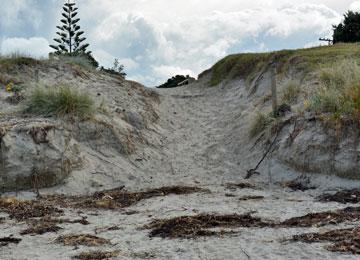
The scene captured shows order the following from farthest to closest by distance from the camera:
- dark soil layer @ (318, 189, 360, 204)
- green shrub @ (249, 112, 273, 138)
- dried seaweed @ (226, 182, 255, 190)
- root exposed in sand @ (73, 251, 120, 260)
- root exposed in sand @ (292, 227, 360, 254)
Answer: green shrub @ (249, 112, 273, 138) < dried seaweed @ (226, 182, 255, 190) < dark soil layer @ (318, 189, 360, 204) < root exposed in sand @ (73, 251, 120, 260) < root exposed in sand @ (292, 227, 360, 254)

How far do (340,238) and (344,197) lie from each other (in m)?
3.11

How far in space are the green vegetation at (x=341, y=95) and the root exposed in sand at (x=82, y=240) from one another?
19.8 feet

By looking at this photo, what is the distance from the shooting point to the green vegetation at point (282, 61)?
16.1m

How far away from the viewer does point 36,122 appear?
11.0 m

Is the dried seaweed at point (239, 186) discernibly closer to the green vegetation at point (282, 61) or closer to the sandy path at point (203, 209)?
the sandy path at point (203, 209)

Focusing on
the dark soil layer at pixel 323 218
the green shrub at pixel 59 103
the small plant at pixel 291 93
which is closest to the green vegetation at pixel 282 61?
the small plant at pixel 291 93

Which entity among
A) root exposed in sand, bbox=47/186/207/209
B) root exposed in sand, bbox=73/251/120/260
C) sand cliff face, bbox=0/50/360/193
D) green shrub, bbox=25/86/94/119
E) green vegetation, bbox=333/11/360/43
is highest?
green vegetation, bbox=333/11/360/43

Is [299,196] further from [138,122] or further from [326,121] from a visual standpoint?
[138,122]

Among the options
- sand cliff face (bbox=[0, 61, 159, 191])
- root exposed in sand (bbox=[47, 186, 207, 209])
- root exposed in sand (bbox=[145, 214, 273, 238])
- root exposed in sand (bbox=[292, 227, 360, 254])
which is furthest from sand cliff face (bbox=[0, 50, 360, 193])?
root exposed in sand (bbox=[292, 227, 360, 254])

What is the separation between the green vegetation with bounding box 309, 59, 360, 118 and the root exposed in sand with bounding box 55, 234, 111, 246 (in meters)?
6.03

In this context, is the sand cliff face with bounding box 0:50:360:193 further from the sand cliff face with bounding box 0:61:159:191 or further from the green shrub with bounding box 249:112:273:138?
the green shrub with bounding box 249:112:273:138

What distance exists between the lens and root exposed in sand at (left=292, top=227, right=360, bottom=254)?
16.9ft

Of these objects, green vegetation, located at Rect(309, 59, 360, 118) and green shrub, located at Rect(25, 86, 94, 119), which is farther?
green shrub, located at Rect(25, 86, 94, 119)

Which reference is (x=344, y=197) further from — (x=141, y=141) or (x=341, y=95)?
(x=141, y=141)
